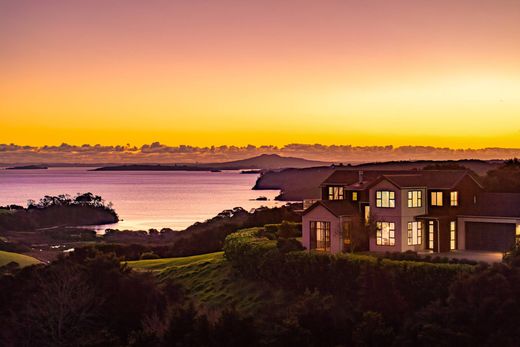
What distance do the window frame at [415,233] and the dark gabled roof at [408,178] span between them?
215 centimetres

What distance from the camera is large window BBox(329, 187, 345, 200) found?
49.6 m

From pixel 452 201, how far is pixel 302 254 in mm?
9417

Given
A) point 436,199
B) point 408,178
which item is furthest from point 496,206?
point 408,178

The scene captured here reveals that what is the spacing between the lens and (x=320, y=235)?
4450 cm

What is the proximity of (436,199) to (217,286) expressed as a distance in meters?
13.9

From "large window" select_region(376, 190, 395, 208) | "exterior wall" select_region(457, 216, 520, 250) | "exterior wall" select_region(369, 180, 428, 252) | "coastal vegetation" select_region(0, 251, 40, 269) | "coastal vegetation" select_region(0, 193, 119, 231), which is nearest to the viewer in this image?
"exterior wall" select_region(369, 180, 428, 252)

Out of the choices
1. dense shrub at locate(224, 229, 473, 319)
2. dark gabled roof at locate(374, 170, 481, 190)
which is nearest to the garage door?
dark gabled roof at locate(374, 170, 481, 190)

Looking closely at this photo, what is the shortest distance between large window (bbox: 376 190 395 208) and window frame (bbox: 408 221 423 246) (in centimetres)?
151

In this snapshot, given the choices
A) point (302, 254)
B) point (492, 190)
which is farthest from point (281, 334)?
point (492, 190)

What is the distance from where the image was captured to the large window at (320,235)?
145 feet

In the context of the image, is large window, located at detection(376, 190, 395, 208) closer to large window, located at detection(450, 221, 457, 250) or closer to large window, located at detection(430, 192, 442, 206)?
large window, located at detection(430, 192, 442, 206)

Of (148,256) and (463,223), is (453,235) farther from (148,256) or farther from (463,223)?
(148,256)

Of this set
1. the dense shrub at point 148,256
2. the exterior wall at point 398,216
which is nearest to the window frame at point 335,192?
the exterior wall at point 398,216

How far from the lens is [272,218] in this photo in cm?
6138
